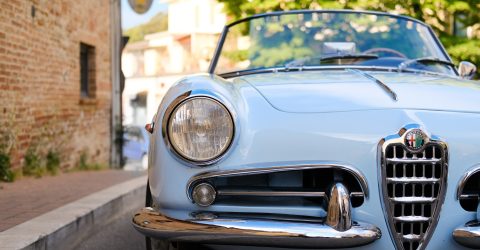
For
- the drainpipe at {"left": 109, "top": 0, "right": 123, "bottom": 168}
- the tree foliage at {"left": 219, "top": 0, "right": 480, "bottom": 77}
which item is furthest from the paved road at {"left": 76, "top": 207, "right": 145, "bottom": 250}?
the tree foliage at {"left": 219, "top": 0, "right": 480, "bottom": 77}

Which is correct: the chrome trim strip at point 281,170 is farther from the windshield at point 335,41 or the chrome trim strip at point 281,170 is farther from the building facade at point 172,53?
the building facade at point 172,53

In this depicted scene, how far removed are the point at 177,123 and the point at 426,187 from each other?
3.11 ft

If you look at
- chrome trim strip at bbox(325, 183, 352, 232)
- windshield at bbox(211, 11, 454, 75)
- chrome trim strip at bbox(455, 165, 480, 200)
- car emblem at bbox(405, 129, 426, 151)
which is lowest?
chrome trim strip at bbox(325, 183, 352, 232)

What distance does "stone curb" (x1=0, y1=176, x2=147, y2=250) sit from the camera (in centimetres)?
440

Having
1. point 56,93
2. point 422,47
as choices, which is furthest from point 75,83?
point 422,47

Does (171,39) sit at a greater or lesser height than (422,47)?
greater

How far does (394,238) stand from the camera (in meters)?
2.77

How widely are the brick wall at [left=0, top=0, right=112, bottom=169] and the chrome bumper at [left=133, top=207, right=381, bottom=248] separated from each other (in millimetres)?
6040

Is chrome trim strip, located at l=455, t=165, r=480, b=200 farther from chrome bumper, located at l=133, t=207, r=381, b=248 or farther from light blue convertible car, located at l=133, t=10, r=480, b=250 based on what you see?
chrome bumper, located at l=133, t=207, r=381, b=248

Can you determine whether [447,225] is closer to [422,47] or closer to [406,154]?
[406,154]

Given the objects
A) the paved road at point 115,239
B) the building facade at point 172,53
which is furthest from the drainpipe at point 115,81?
the building facade at point 172,53

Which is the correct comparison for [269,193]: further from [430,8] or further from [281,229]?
[430,8]

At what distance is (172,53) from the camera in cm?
4991

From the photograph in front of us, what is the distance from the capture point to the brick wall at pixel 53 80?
8680 millimetres
